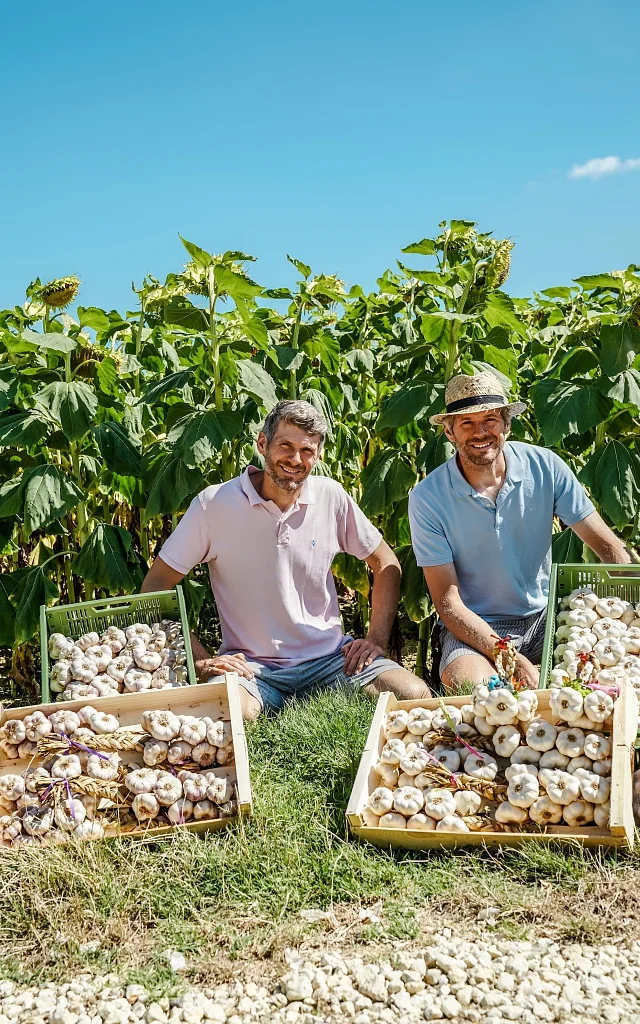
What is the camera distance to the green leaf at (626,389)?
406cm

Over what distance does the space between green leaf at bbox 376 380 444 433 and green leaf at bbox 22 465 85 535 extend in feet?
4.68

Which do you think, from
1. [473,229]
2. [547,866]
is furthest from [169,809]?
[473,229]

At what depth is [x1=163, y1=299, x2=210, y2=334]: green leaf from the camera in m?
4.07

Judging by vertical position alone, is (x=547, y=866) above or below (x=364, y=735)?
below

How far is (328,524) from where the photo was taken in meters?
4.04

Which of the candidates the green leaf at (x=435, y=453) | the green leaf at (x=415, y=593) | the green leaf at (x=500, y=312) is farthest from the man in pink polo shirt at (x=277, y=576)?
the green leaf at (x=500, y=312)

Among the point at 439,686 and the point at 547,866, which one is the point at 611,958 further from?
the point at 439,686

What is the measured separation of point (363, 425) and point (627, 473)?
2029mm

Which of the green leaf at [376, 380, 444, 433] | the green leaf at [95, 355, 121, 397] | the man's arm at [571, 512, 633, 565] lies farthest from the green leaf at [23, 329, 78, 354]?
the man's arm at [571, 512, 633, 565]

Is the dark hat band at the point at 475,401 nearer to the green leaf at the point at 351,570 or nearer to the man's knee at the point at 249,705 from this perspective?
the green leaf at the point at 351,570

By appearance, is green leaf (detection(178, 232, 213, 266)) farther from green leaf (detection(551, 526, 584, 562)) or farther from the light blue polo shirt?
green leaf (detection(551, 526, 584, 562))

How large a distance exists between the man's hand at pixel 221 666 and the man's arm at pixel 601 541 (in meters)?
1.44

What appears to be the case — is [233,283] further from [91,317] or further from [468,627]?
[468,627]

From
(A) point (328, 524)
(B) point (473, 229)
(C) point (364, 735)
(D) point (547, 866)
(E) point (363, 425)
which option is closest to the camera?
(D) point (547, 866)
